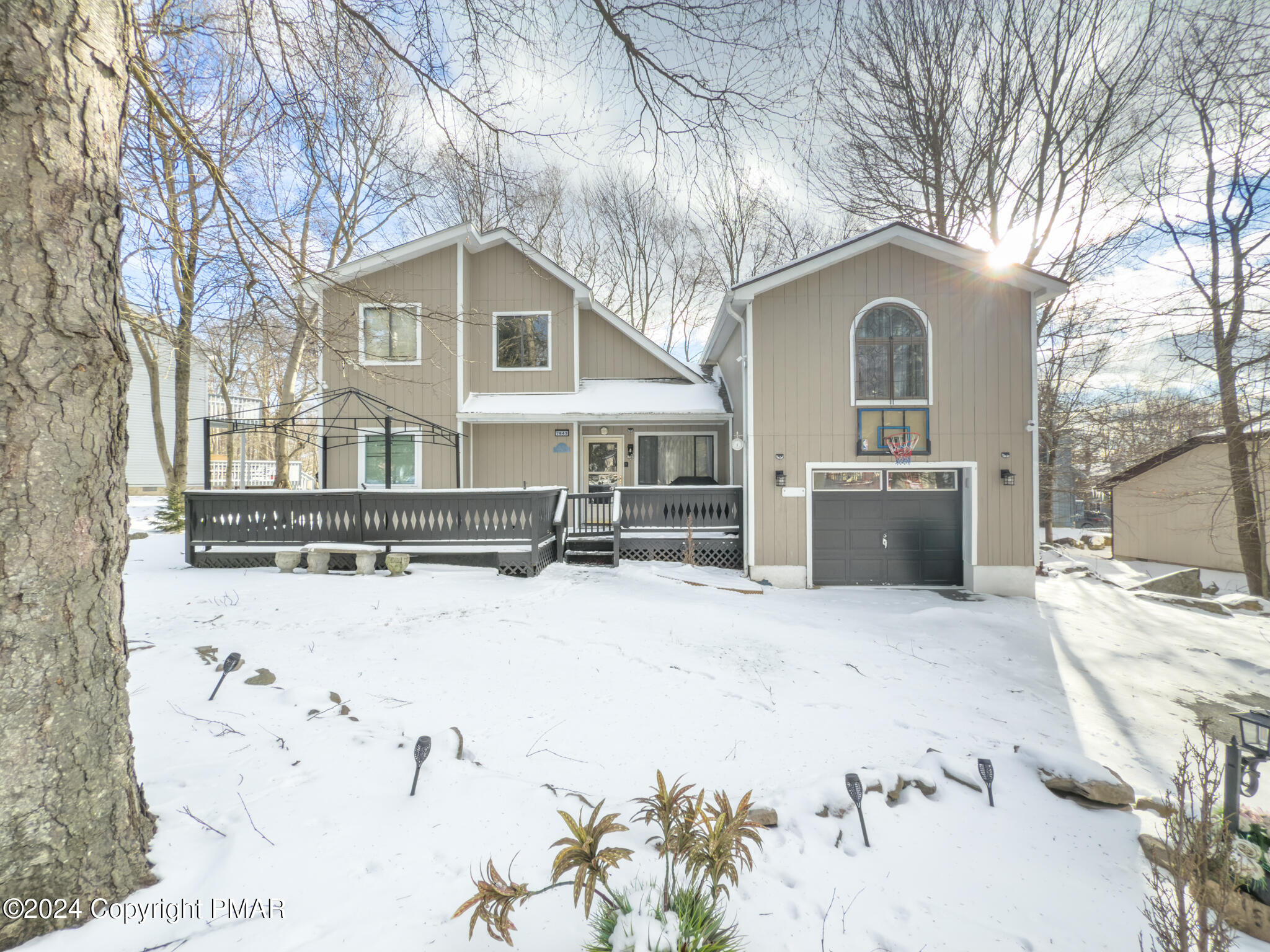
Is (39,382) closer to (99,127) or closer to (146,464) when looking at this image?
(99,127)

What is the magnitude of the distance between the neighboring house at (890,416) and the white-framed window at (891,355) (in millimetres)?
22

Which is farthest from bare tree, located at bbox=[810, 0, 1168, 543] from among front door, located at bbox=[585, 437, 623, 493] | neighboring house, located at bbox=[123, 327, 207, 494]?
neighboring house, located at bbox=[123, 327, 207, 494]

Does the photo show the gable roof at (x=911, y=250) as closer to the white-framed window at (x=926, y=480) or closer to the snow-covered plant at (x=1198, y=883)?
the white-framed window at (x=926, y=480)

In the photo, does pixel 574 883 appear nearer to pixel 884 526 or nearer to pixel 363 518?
pixel 363 518

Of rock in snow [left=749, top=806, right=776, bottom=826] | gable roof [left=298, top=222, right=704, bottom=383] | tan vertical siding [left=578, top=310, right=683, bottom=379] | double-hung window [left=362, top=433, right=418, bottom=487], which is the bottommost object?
rock in snow [left=749, top=806, right=776, bottom=826]

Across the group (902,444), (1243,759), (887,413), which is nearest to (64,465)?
(1243,759)

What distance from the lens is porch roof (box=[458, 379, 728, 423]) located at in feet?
36.1

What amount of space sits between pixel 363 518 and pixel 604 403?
5.39 metres

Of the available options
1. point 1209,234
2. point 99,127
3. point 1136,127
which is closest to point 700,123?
point 99,127

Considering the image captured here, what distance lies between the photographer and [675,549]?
9953 mm

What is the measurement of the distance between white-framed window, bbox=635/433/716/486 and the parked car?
1999 cm

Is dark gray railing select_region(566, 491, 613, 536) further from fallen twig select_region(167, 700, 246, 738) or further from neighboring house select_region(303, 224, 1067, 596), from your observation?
fallen twig select_region(167, 700, 246, 738)

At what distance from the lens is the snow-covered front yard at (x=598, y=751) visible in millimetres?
2143

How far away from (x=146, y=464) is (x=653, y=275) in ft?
69.1
